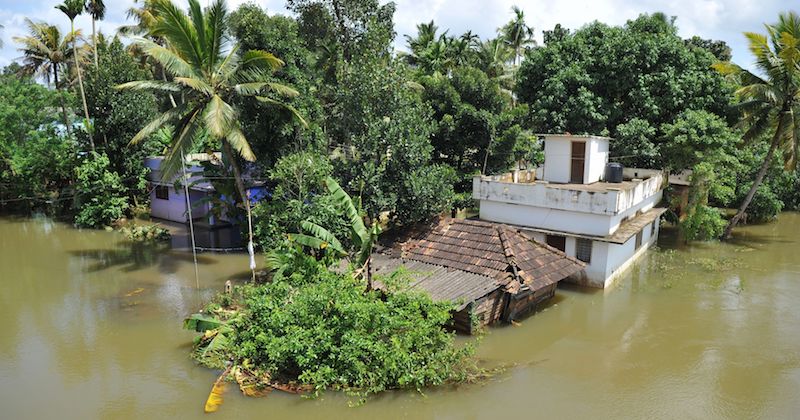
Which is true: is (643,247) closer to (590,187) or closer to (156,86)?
(590,187)

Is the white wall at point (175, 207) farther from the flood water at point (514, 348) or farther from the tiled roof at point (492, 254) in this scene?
the tiled roof at point (492, 254)

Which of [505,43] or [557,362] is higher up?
[505,43]

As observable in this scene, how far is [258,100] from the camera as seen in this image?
1622cm

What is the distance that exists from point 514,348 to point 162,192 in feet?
59.7

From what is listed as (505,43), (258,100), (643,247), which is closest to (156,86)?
(258,100)

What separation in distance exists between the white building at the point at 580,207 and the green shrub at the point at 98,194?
15.5m

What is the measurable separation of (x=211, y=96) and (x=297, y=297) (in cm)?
763

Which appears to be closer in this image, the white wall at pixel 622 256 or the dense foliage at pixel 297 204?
the dense foliage at pixel 297 204

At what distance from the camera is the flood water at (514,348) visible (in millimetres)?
9594

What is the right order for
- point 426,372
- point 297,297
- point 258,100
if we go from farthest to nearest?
point 258,100 < point 297,297 < point 426,372

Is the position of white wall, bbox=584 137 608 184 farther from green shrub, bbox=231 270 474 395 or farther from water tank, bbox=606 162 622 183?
green shrub, bbox=231 270 474 395

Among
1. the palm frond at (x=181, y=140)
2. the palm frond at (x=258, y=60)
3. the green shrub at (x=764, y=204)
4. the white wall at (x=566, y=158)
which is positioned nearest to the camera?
the palm frond at (x=181, y=140)

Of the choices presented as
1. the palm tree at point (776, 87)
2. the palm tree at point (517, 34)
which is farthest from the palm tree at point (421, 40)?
the palm tree at point (776, 87)

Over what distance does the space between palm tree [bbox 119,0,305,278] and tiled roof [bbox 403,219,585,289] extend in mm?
5124
